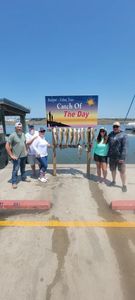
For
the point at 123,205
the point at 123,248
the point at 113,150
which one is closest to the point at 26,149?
the point at 113,150

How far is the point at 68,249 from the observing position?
331cm

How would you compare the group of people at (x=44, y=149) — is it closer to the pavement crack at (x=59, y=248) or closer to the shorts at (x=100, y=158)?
the shorts at (x=100, y=158)

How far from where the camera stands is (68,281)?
8.76 feet

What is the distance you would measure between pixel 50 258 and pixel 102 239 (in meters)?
0.92

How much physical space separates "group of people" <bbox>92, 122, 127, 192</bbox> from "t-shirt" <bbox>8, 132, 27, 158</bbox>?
6.42 feet

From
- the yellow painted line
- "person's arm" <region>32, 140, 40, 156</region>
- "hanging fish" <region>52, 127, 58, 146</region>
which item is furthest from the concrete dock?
"hanging fish" <region>52, 127, 58, 146</region>

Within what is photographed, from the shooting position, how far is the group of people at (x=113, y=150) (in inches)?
222

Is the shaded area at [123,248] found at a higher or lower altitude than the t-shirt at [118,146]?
lower

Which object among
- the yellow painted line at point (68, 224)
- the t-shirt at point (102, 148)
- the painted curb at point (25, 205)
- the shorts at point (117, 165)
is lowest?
the yellow painted line at point (68, 224)

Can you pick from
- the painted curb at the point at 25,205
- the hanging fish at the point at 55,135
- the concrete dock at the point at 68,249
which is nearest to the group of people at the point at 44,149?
the hanging fish at the point at 55,135

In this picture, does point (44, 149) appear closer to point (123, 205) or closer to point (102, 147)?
point (102, 147)

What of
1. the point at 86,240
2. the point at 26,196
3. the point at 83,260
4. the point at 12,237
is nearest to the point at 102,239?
the point at 86,240

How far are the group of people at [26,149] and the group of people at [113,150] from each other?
4.99 ft

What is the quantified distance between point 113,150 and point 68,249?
10.0 ft
